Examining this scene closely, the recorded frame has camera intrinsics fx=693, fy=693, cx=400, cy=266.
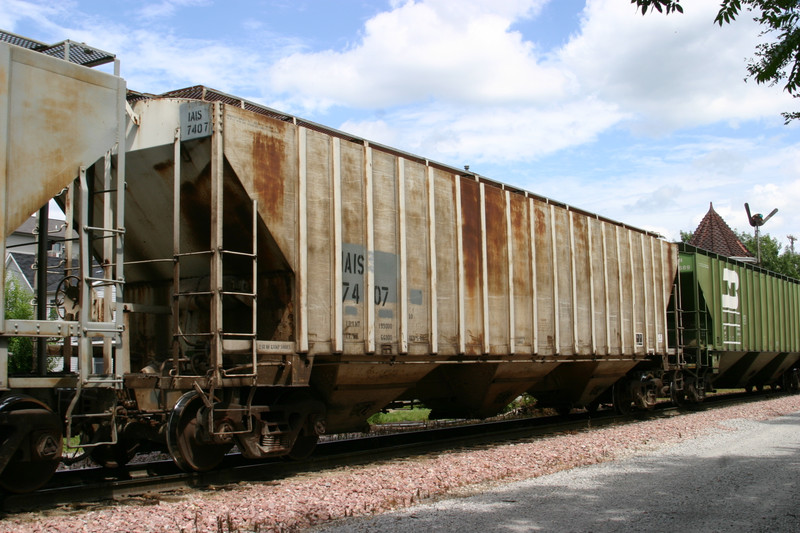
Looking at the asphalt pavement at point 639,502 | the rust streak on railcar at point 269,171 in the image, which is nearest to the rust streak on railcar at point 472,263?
the asphalt pavement at point 639,502

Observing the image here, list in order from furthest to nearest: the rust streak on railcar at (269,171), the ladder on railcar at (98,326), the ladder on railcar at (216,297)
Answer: the rust streak on railcar at (269,171) < the ladder on railcar at (216,297) < the ladder on railcar at (98,326)

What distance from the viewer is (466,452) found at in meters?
10.3

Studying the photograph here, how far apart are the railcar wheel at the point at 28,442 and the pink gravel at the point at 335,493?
0.31m

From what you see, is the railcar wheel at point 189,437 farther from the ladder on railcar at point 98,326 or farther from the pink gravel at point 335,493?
the ladder on railcar at point 98,326

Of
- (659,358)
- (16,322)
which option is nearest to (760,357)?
(659,358)

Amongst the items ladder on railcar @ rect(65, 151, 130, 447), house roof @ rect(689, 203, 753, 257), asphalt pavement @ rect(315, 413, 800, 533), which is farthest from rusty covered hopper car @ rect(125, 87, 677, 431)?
house roof @ rect(689, 203, 753, 257)

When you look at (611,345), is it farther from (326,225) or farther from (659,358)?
(326,225)

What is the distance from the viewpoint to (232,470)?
7.96m

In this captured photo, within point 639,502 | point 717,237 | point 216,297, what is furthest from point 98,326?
point 717,237

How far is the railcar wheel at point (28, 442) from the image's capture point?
5746 millimetres

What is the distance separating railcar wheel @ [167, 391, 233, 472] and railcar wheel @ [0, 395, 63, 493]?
1222mm

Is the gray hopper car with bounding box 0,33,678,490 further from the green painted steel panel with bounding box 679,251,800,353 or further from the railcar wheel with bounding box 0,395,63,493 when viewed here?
the green painted steel panel with bounding box 679,251,800,353

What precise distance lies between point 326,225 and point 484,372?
4129 millimetres

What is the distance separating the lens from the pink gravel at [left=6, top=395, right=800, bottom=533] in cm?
588
